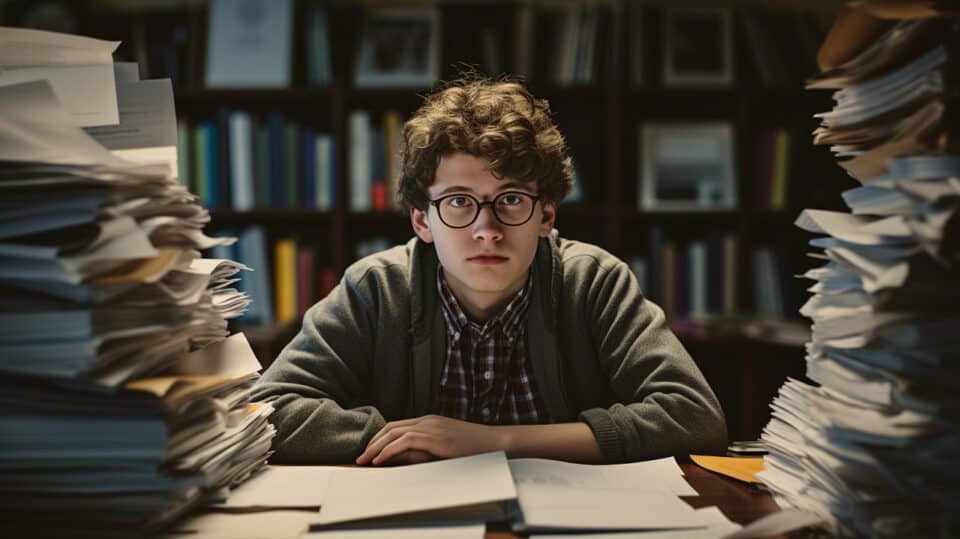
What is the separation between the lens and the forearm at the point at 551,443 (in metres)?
0.95

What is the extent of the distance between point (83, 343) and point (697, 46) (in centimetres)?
266

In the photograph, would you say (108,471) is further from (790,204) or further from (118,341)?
(790,204)

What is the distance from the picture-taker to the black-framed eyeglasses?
121 cm

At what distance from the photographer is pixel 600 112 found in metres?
2.95

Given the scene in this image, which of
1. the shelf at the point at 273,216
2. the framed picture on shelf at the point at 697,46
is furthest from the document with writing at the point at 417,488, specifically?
the framed picture on shelf at the point at 697,46

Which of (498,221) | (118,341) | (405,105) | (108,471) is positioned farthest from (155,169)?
(405,105)

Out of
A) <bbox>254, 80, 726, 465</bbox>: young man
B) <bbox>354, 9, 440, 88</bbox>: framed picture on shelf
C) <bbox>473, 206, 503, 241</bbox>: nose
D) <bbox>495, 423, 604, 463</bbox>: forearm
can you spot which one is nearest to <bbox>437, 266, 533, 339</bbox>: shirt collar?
<bbox>254, 80, 726, 465</bbox>: young man

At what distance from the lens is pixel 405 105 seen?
2852mm

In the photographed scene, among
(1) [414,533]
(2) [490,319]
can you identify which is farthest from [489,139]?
(1) [414,533]

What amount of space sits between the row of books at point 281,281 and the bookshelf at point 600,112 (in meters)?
0.05

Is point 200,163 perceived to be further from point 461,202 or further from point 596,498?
point 596,498

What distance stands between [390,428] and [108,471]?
15.1 inches

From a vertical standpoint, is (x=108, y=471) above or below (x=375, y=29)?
below

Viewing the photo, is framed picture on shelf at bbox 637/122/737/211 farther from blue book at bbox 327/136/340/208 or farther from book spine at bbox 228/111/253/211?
book spine at bbox 228/111/253/211
